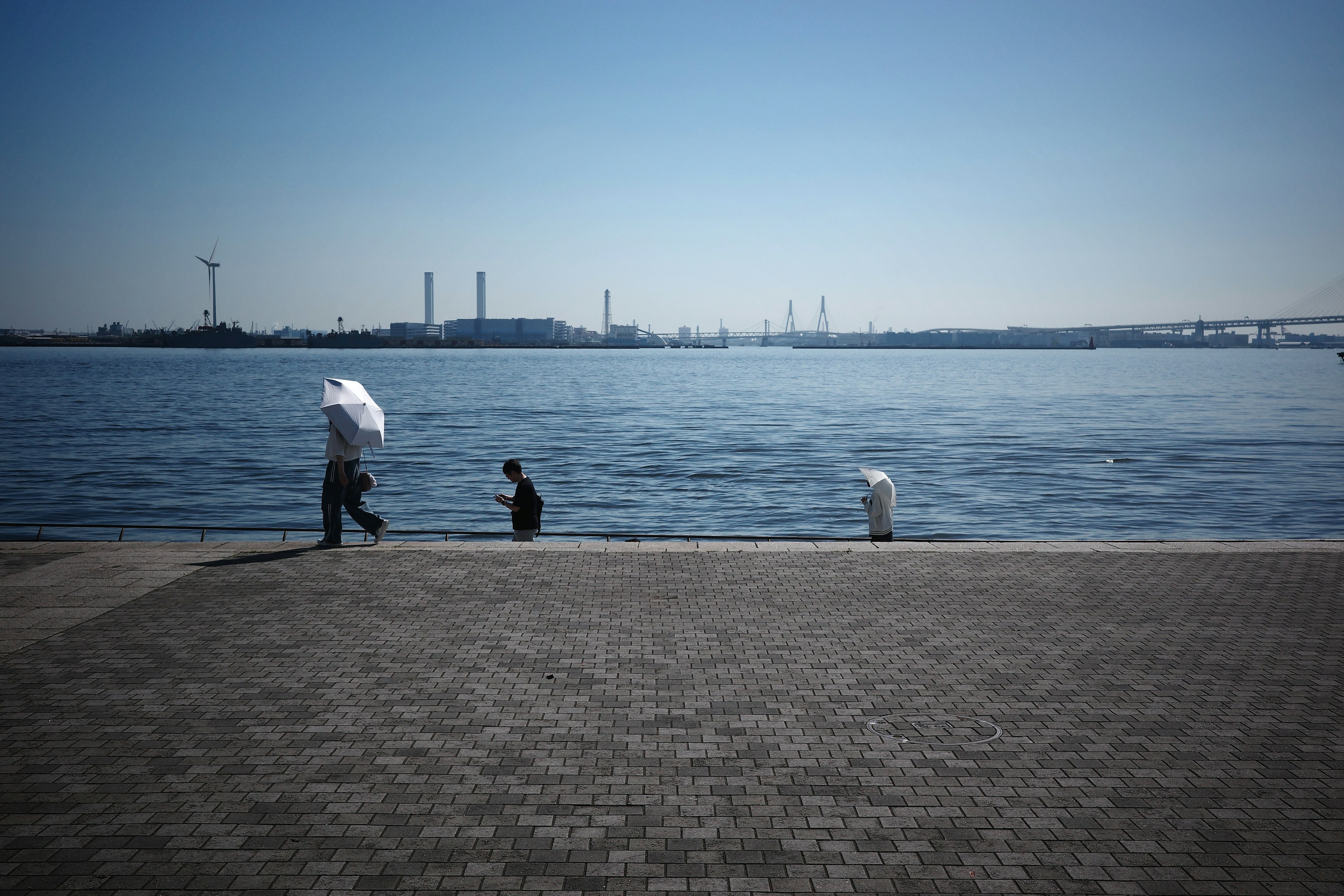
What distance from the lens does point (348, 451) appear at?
38.5ft

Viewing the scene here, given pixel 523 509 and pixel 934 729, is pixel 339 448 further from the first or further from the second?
pixel 934 729

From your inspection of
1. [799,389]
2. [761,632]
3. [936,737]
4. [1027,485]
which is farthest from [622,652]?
[799,389]

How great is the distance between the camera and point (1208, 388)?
94.2 m

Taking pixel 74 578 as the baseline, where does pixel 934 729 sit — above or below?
below

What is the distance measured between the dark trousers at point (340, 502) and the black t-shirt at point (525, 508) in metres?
1.85

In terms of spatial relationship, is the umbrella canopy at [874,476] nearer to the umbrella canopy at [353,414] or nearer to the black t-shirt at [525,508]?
the black t-shirt at [525,508]

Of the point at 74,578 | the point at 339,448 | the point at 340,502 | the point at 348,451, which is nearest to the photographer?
the point at 74,578

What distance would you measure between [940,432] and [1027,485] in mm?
18569

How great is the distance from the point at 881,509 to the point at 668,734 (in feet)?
25.3

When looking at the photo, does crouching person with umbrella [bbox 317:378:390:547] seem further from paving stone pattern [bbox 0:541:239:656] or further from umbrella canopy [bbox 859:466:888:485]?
umbrella canopy [bbox 859:466:888:485]

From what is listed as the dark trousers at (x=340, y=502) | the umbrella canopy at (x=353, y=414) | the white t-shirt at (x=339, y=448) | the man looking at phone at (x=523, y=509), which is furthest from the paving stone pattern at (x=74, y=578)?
the man looking at phone at (x=523, y=509)

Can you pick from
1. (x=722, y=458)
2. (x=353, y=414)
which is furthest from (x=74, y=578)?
(x=722, y=458)

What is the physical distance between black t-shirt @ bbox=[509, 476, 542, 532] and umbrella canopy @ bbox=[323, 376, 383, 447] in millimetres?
2210

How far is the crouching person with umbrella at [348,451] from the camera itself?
11445mm
